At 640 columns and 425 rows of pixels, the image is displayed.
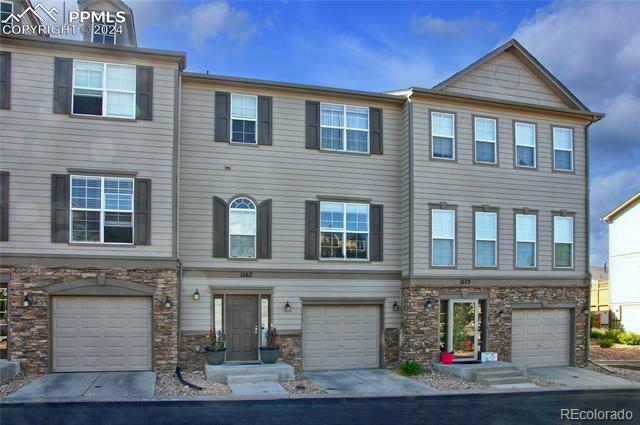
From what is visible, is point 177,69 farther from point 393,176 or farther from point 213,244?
point 393,176

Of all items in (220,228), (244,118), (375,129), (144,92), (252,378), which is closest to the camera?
(252,378)

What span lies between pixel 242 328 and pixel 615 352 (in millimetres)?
15085

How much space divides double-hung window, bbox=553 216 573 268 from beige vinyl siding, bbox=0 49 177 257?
1200 centimetres

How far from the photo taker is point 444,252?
1905 cm

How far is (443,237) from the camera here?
62.6 feet

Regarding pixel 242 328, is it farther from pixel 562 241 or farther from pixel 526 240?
pixel 562 241

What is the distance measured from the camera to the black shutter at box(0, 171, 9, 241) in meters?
15.4

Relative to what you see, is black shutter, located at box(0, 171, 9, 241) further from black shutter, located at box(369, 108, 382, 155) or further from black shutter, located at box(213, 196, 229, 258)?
black shutter, located at box(369, 108, 382, 155)

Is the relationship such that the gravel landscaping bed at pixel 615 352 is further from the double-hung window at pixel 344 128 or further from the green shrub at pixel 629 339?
the double-hung window at pixel 344 128

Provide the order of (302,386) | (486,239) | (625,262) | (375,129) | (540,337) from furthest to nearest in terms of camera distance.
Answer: (625,262)
(540,337)
(486,239)
(375,129)
(302,386)

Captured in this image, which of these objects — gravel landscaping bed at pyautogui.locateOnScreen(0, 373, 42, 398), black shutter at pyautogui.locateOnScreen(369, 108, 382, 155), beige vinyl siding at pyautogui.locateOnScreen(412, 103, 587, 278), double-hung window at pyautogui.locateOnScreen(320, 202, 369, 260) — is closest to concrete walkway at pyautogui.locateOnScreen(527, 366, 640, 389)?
beige vinyl siding at pyautogui.locateOnScreen(412, 103, 587, 278)

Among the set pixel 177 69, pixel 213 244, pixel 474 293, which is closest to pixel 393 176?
pixel 474 293

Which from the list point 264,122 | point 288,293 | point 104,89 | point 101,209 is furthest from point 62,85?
point 288,293

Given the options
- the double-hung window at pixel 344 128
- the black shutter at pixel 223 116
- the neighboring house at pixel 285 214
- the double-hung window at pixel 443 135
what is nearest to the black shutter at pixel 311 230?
the neighboring house at pixel 285 214
